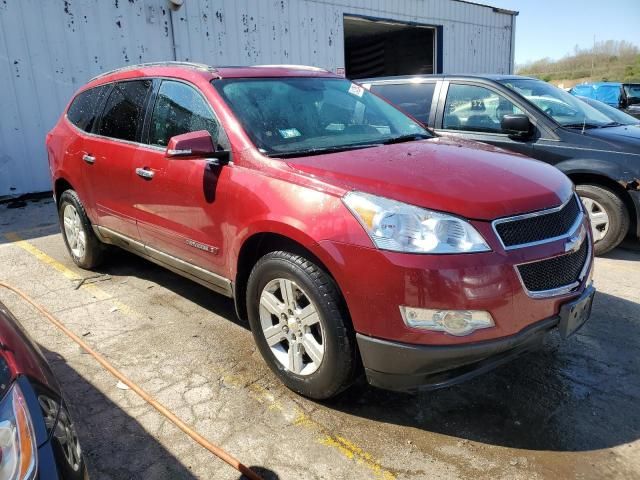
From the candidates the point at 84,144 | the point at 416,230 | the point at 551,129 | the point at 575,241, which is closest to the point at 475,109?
the point at 551,129

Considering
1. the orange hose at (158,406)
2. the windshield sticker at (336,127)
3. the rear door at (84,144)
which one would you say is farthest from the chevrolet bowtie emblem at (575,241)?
the rear door at (84,144)

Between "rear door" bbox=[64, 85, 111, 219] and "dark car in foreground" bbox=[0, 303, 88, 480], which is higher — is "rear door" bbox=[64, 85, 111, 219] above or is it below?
above

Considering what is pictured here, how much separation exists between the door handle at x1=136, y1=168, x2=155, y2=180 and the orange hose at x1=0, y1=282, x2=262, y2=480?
1197 millimetres

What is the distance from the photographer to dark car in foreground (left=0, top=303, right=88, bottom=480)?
1388 mm

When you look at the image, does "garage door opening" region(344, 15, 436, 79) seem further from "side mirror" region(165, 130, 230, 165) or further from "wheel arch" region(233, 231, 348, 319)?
"wheel arch" region(233, 231, 348, 319)

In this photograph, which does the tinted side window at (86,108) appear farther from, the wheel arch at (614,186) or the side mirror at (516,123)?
the wheel arch at (614,186)

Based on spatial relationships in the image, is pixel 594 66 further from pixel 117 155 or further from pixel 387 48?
pixel 117 155

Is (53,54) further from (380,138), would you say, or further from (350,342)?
(350,342)

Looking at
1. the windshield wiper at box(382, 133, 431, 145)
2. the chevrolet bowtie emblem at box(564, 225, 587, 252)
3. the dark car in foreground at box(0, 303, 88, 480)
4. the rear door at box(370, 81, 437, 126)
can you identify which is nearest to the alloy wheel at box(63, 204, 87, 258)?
the windshield wiper at box(382, 133, 431, 145)

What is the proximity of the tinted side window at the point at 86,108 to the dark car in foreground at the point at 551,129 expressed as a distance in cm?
321

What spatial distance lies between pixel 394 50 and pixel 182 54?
993cm

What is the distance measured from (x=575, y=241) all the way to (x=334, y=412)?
149 centimetres

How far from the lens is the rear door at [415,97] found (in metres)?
5.82

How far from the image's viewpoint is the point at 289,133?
123 inches
